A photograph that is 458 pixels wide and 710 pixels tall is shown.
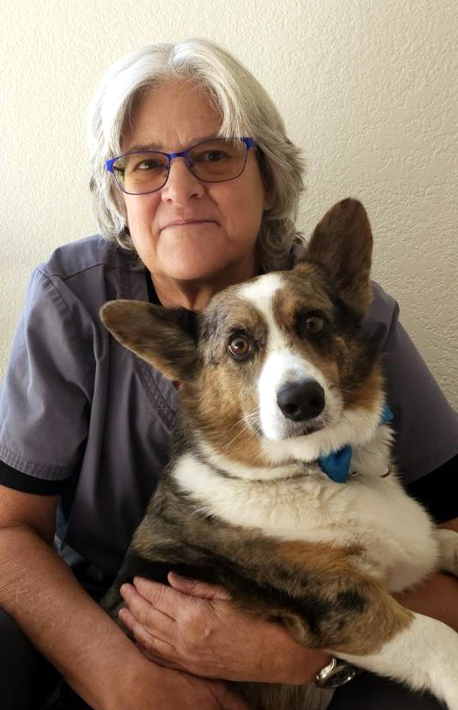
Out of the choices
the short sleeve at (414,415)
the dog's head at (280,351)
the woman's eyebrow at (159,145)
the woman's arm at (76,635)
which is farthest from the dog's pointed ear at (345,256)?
the woman's arm at (76,635)

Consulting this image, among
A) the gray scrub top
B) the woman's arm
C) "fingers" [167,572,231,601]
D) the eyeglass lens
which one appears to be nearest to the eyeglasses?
the eyeglass lens

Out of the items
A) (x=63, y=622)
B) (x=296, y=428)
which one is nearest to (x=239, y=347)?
(x=296, y=428)

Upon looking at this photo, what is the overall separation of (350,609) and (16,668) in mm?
713

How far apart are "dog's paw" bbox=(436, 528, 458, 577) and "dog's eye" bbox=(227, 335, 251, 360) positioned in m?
0.72

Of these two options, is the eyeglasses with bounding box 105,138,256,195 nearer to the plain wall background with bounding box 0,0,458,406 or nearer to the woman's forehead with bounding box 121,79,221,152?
the woman's forehead with bounding box 121,79,221,152

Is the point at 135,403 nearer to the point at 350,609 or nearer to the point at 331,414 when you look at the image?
the point at 331,414

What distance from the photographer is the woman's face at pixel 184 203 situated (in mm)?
1616

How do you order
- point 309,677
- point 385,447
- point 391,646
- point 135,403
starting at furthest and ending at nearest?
1. point 135,403
2. point 385,447
3. point 309,677
4. point 391,646

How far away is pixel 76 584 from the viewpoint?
1527 millimetres

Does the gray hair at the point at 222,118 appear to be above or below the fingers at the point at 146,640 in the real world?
above

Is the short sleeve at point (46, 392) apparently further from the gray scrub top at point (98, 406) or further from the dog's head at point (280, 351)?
the dog's head at point (280, 351)

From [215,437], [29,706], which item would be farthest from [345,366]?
[29,706]

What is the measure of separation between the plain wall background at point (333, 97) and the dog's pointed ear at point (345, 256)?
2.27 ft

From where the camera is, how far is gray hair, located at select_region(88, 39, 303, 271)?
64.1 inches
